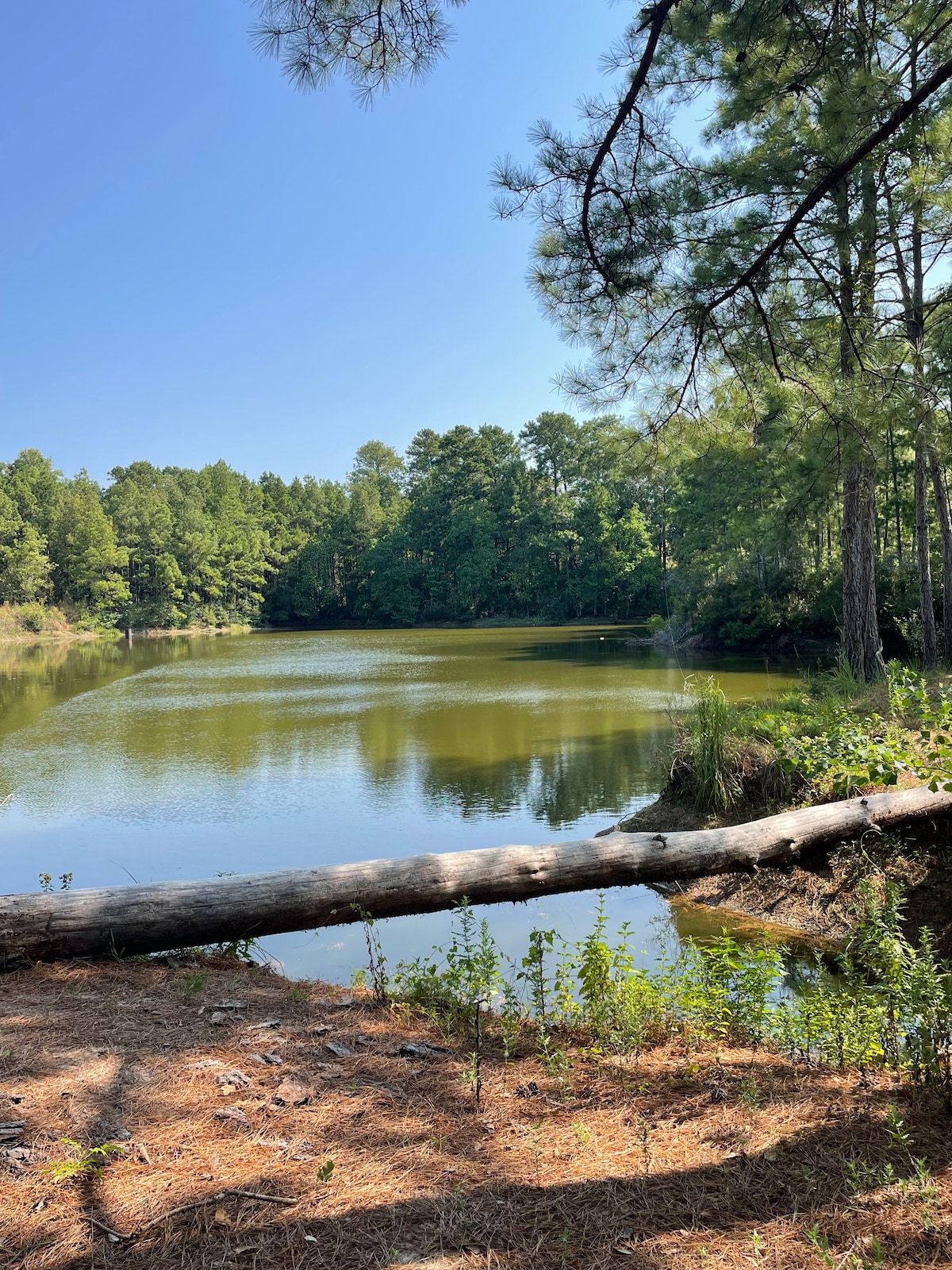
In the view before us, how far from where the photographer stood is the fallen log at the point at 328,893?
3498 mm

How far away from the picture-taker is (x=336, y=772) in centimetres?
1006

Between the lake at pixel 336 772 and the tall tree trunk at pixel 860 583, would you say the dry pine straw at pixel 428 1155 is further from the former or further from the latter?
the tall tree trunk at pixel 860 583

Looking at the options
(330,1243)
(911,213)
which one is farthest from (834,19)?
(330,1243)

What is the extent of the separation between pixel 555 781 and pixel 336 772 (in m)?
2.79

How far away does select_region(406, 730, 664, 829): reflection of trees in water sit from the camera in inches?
314

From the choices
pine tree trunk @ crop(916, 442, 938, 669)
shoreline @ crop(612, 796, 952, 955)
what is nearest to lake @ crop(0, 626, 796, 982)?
shoreline @ crop(612, 796, 952, 955)

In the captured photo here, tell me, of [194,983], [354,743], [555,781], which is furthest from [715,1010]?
[354,743]

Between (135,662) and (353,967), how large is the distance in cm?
2552

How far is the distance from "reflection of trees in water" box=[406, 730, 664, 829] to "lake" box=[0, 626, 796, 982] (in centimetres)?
3

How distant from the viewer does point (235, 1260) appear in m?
1.65

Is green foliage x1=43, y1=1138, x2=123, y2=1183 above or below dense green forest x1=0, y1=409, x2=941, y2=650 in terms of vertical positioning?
below

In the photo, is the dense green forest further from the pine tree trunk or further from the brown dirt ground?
the brown dirt ground

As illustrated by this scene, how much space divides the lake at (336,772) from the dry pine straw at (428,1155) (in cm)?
190

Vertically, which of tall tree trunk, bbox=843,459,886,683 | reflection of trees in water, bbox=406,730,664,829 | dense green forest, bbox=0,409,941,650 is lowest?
reflection of trees in water, bbox=406,730,664,829
